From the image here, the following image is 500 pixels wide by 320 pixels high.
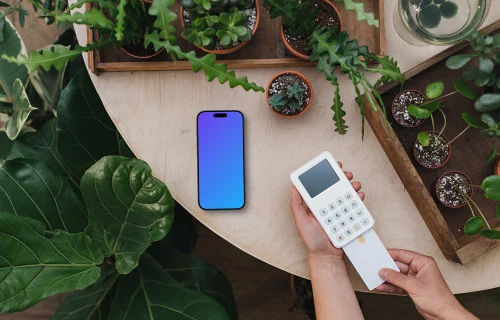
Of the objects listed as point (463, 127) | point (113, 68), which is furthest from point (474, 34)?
point (113, 68)

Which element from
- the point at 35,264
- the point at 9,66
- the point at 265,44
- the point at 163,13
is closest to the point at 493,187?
the point at 265,44

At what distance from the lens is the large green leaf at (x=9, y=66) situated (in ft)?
3.67

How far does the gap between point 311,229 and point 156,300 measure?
0.40m

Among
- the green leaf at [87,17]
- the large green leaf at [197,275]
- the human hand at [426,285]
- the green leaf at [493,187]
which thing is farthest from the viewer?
the large green leaf at [197,275]

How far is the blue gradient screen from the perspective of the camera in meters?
1.03

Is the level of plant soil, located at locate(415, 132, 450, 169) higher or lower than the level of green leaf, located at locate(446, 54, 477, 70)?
lower

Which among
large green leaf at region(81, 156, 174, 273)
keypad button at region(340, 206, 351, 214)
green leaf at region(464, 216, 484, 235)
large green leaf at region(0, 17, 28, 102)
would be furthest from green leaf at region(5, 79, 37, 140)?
green leaf at region(464, 216, 484, 235)

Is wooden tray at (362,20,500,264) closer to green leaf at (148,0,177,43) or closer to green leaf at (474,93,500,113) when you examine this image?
green leaf at (474,93,500,113)

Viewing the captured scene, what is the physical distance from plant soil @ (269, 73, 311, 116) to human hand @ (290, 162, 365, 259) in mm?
162

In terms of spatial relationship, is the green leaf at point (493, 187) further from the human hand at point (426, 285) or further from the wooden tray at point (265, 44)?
the wooden tray at point (265, 44)

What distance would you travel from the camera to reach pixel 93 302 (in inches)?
44.4

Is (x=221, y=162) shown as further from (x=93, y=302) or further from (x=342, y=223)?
(x=93, y=302)

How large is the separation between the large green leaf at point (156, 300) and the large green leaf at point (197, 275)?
11 cm

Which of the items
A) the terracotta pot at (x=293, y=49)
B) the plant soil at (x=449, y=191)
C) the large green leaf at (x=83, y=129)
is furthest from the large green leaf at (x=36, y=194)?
the plant soil at (x=449, y=191)
